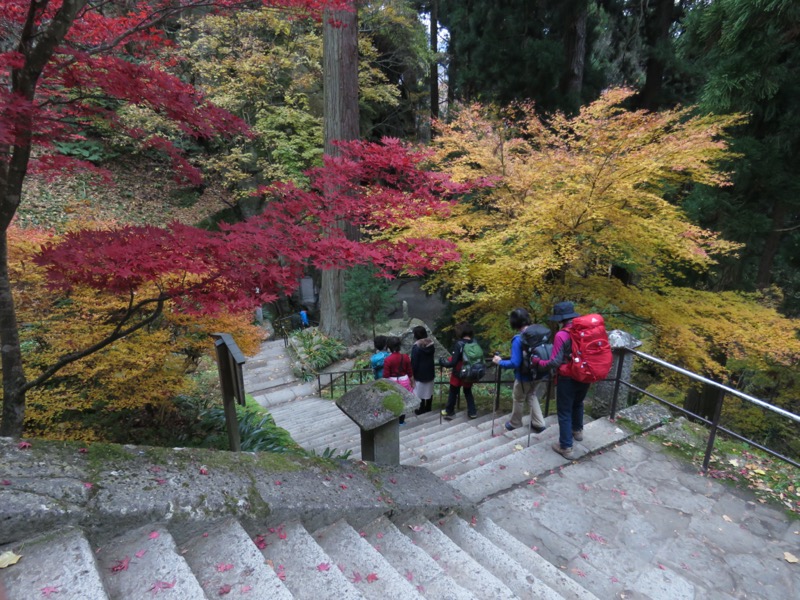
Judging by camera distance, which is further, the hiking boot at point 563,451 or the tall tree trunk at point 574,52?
the tall tree trunk at point 574,52

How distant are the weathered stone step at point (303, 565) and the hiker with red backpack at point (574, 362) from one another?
2600mm

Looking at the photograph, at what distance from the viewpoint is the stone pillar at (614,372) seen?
4.52 metres

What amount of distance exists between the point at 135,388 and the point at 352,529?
11.7ft

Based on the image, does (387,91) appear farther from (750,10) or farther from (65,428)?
(65,428)

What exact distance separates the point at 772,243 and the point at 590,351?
8072mm

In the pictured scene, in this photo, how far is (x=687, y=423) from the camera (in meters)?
4.53

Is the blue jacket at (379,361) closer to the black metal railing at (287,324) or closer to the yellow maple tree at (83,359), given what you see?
the yellow maple tree at (83,359)

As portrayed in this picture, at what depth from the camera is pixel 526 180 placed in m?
6.50

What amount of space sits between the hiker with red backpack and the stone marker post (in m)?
1.54

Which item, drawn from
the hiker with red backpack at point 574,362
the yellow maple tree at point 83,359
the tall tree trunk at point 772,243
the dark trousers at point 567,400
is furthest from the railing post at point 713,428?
the tall tree trunk at point 772,243

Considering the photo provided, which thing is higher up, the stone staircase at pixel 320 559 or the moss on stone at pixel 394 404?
the moss on stone at pixel 394 404

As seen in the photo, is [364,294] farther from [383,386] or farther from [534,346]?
[383,386]

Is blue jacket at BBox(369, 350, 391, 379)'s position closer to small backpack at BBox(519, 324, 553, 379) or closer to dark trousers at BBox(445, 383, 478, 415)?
dark trousers at BBox(445, 383, 478, 415)

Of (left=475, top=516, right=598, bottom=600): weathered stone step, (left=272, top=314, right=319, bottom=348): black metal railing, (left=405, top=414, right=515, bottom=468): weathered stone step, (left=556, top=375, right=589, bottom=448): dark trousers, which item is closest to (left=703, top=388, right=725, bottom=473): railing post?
(left=556, top=375, right=589, bottom=448): dark trousers
